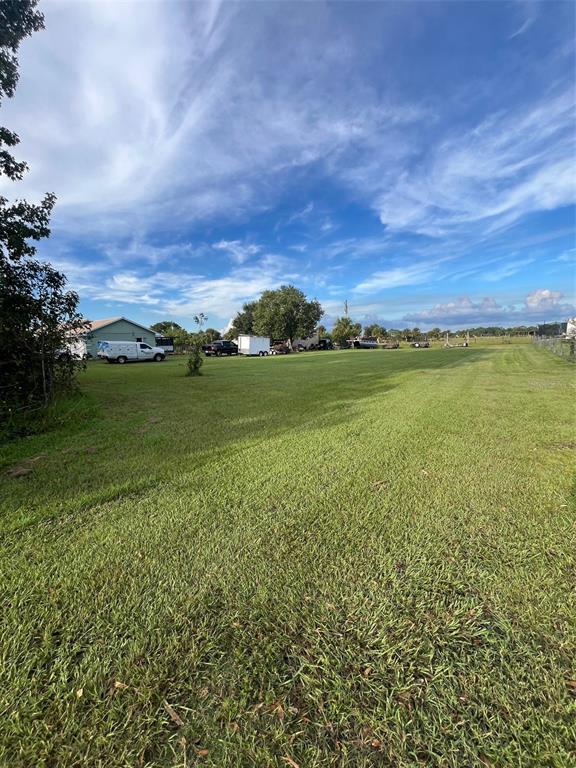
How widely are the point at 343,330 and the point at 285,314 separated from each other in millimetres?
13113

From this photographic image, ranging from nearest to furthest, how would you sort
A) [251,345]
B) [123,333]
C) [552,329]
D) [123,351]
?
[123,351], [552,329], [123,333], [251,345]

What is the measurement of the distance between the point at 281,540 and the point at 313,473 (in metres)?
1.21

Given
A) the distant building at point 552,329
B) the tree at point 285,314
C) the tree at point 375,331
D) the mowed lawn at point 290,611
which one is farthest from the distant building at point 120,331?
the tree at point 375,331

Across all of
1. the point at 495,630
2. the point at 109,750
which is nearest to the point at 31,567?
the point at 109,750

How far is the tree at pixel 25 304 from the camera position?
559 centimetres

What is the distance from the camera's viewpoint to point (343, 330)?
6053cm

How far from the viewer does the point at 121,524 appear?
2576 mm

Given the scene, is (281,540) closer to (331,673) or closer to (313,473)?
(331,673)

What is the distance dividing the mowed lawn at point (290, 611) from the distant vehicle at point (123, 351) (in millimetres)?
25120

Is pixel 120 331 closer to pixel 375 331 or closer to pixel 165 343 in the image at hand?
pixel 165 343

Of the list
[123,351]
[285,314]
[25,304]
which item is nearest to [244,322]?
[285,314]

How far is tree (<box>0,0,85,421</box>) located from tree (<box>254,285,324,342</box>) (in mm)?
45588

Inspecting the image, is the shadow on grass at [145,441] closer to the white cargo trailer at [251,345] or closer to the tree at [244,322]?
the white cargo trailer at [251,345]

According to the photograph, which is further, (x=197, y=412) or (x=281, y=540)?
(x=197, y=412)
